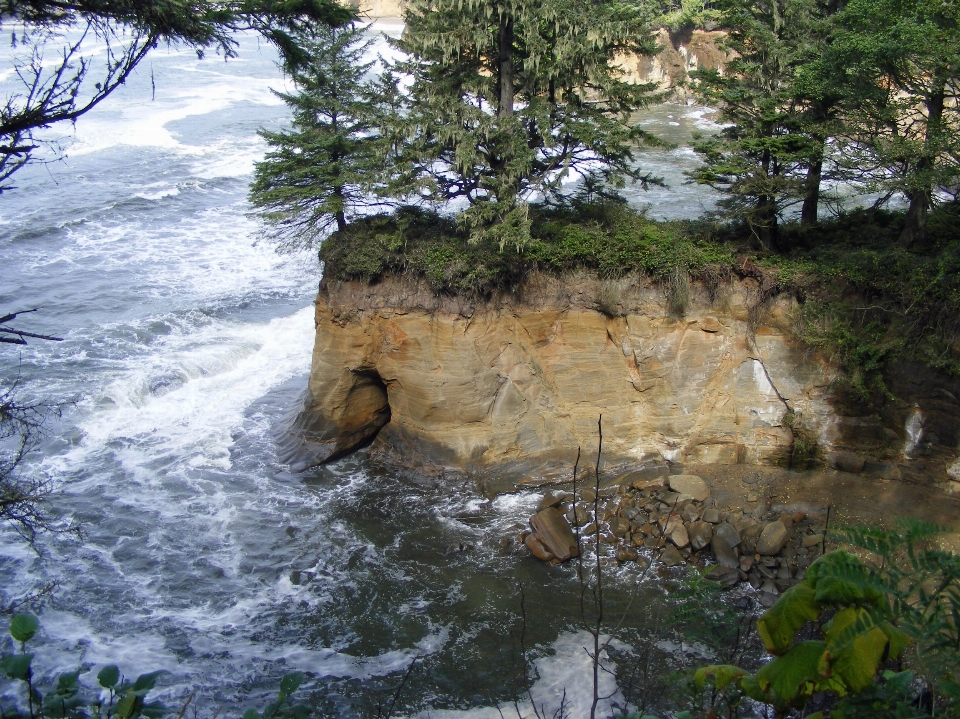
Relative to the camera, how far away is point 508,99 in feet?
55.6

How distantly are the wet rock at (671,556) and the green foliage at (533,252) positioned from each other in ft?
16.8

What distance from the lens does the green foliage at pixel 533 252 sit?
16406 millimetres

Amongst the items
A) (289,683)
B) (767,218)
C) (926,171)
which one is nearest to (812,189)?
(767,218)

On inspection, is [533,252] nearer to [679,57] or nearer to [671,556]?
[671,556]

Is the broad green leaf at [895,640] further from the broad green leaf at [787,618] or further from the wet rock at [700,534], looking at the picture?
the wet rock at [700,534]

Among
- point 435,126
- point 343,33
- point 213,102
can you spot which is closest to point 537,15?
point 435,126

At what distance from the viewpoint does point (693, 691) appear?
14.1 feet

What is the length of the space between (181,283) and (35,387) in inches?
272

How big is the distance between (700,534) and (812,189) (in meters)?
6.91

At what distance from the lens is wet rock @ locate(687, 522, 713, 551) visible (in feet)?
48.8

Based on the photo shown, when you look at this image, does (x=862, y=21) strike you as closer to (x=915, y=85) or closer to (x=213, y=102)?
(x=915, y=85)

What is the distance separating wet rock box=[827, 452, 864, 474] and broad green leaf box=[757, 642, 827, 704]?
A: 13.3 metres

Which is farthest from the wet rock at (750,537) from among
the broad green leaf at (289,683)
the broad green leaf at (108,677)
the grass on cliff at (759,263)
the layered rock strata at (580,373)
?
the broad green leaf at (108,677)

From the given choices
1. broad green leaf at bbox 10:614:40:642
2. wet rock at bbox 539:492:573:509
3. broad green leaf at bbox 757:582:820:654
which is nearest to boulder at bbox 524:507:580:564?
wet rock at bbox 539:492:573:509
